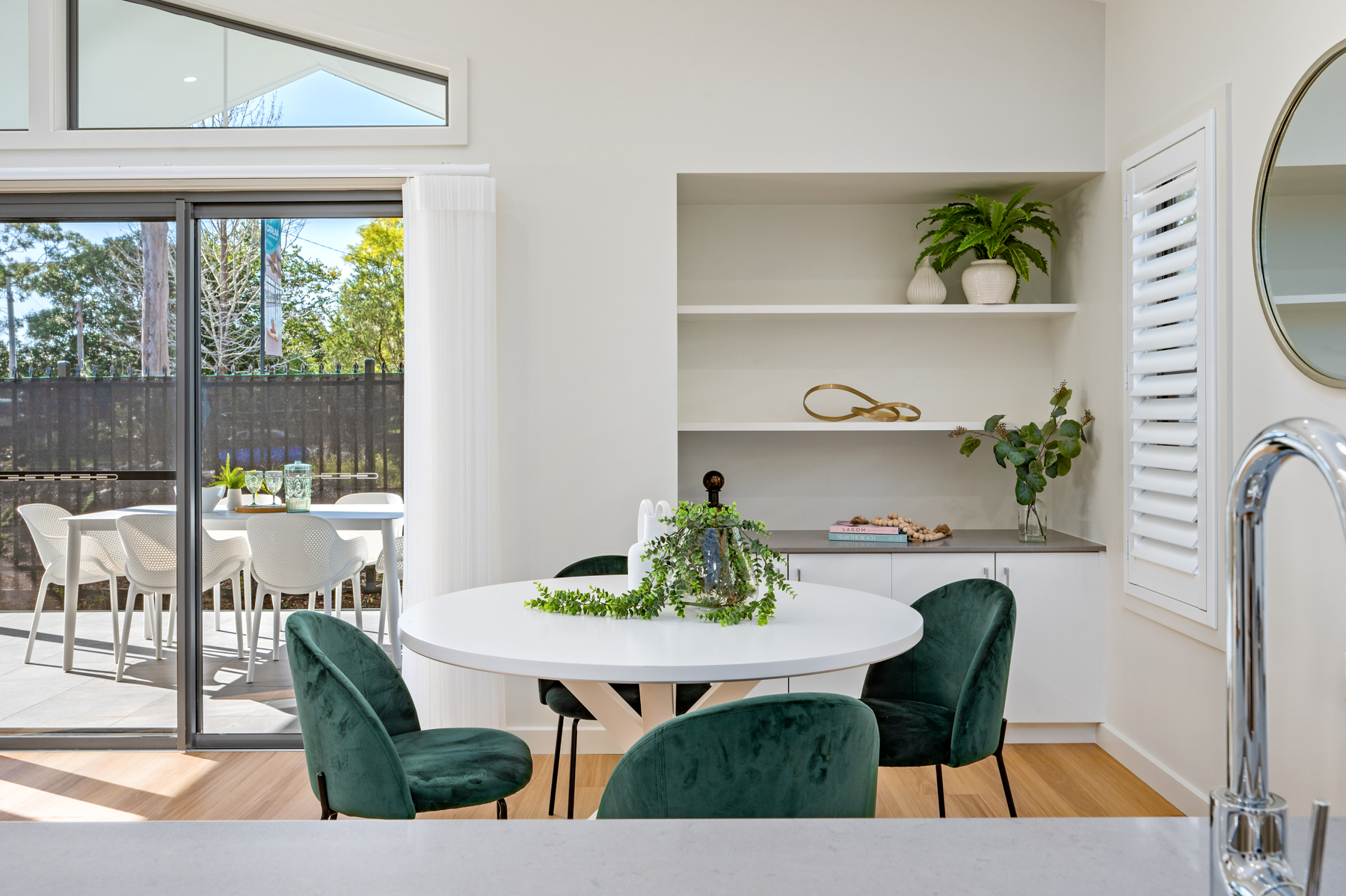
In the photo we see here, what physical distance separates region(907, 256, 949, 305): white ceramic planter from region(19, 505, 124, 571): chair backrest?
3.31 meters

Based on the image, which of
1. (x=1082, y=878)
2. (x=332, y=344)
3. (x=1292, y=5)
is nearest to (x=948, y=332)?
(x=1292, y=5)

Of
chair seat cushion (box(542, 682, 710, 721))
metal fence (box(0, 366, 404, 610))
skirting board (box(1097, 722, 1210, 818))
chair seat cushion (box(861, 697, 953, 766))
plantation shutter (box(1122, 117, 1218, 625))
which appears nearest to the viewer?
chair seat cushion (box(861, 697, 953, 766))

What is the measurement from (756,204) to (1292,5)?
197cm

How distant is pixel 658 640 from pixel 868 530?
1.75 m

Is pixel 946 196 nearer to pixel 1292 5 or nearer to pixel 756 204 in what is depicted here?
pixel 756 204

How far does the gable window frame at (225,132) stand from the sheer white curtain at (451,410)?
29cm

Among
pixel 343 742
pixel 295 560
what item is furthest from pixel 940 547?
pixel 295 560

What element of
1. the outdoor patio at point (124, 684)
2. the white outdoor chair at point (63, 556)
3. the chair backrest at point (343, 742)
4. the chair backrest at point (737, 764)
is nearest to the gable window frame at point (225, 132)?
the white outdoor chair at point (63, 556)

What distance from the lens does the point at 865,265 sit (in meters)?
3.88

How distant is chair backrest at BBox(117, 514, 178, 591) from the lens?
11.5 feet

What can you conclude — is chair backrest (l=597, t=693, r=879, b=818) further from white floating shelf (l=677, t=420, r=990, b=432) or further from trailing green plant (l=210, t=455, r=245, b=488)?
trailing green plant (l=210, t=455, r=245, b=488)

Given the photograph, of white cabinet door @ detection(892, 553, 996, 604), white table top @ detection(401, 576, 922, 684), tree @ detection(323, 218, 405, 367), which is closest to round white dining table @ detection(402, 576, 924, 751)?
white table top @ detection(401, 576, 922, 684)

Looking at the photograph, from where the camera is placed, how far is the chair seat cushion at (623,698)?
249cm

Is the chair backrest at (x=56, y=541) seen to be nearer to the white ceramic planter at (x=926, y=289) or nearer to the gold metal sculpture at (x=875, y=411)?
the gold metal sculpture at (x=875, y=411)
